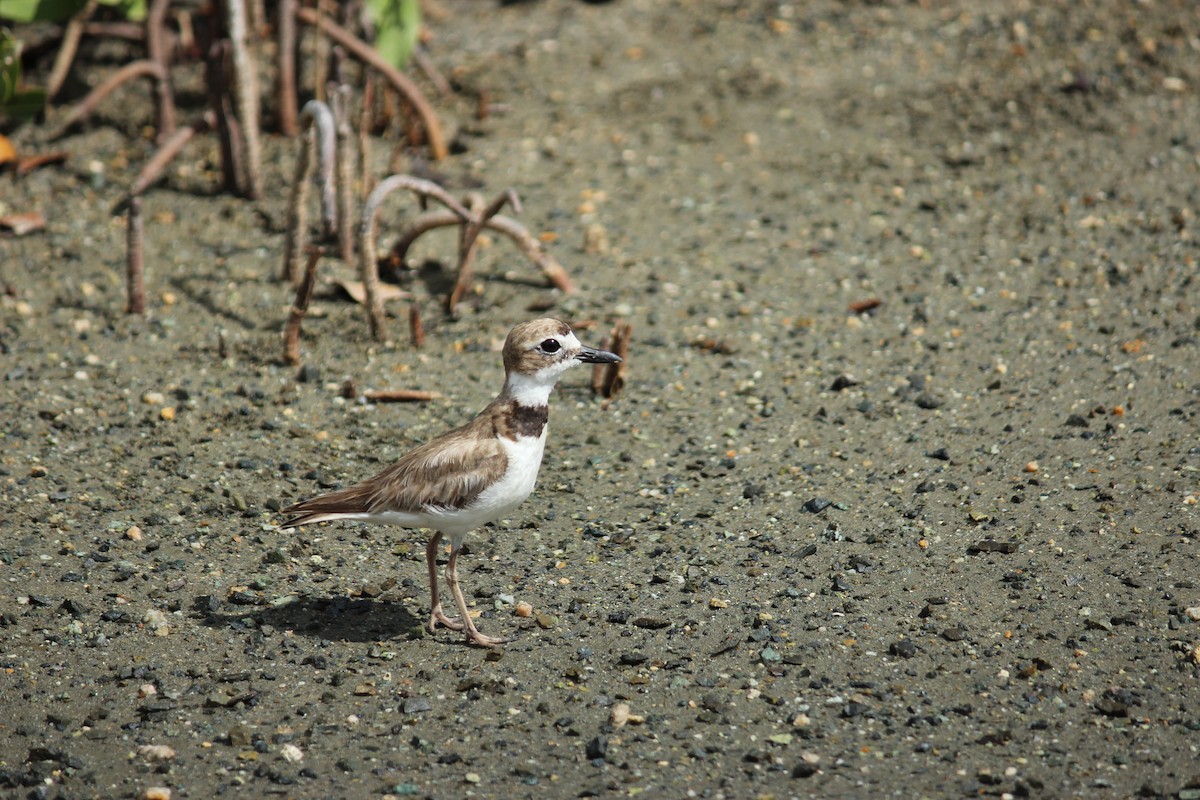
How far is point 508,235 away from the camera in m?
7.39

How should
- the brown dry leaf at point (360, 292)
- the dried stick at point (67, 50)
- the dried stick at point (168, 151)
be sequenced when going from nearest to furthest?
the brown dry leaf at point (360, 292)
the dried stick at point (168, 151)
the dried stick at point (67, 50)

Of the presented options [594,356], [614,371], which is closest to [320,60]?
[614,371]

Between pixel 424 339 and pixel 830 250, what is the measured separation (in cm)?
273

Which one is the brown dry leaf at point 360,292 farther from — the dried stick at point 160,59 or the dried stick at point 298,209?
the dried stick at point 160,59

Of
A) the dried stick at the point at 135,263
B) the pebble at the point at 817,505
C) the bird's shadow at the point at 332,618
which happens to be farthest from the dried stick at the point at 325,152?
the pebble at the point at 817,505

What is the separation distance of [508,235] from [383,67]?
68.1 inches

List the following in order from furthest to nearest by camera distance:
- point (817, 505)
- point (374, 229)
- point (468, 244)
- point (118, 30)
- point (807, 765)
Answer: point (118, 30), point (468, 244), point (374, 229), point (817, 505), point (807, 765)

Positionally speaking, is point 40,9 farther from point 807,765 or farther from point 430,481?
point 807,765

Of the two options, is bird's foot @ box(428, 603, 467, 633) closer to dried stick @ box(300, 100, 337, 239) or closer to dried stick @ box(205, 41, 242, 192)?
dried stick @ box(300, 100, 337, 239)

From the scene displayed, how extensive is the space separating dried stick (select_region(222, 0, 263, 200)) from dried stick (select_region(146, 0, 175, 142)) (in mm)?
722

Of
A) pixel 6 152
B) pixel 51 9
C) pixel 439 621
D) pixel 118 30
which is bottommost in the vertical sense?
pixel 439 621

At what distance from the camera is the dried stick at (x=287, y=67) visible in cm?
842

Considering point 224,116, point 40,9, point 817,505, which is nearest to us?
point 817,505

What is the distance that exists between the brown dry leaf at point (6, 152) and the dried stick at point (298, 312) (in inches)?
114
